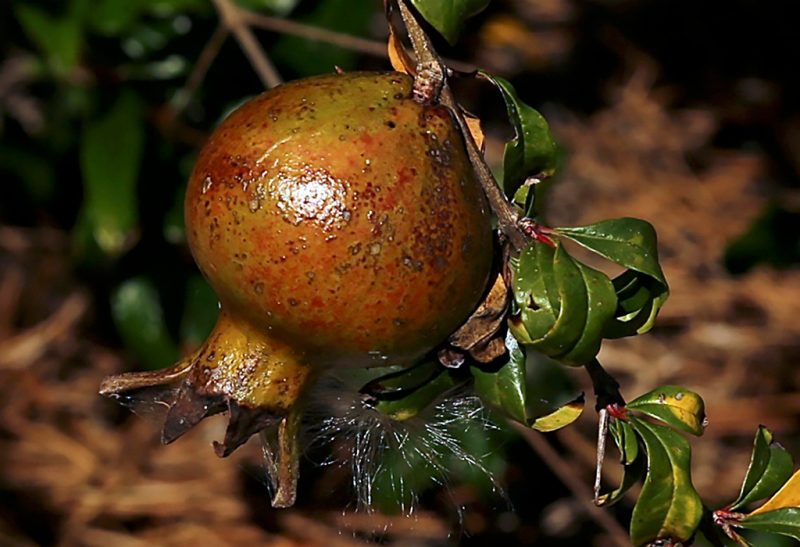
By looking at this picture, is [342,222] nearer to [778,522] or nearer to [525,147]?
[525,147]

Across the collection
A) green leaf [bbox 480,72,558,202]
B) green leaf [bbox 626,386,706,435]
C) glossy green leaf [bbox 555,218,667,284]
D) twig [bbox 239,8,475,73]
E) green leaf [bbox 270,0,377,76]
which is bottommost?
→ green leaf [bbox 270,0,377,76]

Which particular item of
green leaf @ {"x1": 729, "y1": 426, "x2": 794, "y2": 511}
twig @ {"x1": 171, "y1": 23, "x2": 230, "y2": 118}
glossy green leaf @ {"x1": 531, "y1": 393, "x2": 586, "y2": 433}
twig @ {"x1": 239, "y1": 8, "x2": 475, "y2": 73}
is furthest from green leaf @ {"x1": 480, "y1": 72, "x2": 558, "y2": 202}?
twig @ {"x1": 171, "y1": 23, "x2": 230, "y2": 118}

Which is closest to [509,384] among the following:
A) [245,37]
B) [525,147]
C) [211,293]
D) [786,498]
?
[525,147]

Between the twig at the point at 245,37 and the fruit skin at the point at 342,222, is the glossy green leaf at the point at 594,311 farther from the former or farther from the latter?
the twig at the point at 245,37

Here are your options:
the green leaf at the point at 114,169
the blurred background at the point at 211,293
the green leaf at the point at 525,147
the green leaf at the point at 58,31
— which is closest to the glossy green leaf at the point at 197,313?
the blurred background at the point at 211,293

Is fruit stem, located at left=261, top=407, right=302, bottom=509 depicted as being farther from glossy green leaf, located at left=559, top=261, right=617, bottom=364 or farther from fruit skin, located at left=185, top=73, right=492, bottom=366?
glossy green leaf, located at left=559, top=261, right=617, bottom=364

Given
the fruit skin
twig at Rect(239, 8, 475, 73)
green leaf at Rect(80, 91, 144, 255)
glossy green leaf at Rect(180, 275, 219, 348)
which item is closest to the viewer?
the fruit skin
